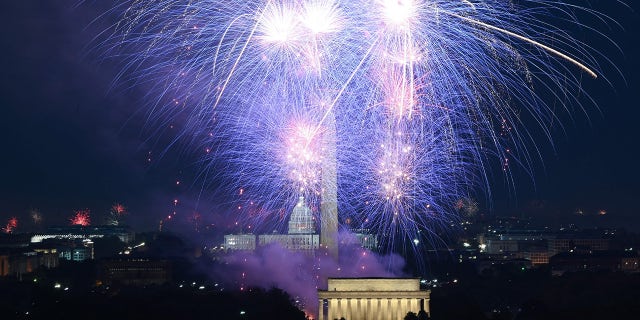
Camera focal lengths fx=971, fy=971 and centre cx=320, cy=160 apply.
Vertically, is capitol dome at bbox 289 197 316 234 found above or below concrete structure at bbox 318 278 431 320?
above

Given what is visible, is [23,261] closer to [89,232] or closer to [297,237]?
[297,237]

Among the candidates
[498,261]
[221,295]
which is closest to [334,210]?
[221,295]

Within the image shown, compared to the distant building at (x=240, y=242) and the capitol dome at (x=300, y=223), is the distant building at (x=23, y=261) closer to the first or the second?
the distant building at (x=240, y=242)

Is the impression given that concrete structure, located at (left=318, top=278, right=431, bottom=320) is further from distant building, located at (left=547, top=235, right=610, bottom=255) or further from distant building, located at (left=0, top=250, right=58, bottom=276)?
distant building, located at (left=547, top=235, right=610, bottom=255)

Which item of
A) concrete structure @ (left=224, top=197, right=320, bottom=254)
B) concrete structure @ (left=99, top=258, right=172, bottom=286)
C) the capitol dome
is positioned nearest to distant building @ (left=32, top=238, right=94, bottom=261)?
concrete structure @ (left=224, top=197, right=320, bottom=254)

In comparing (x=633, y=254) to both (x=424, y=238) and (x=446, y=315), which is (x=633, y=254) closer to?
(x=424, y=238)

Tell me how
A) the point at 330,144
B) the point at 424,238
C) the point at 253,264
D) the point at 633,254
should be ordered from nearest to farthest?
the point at 330,144 < the point at 253,264 < the point at 424,238 < the point at 633,254
